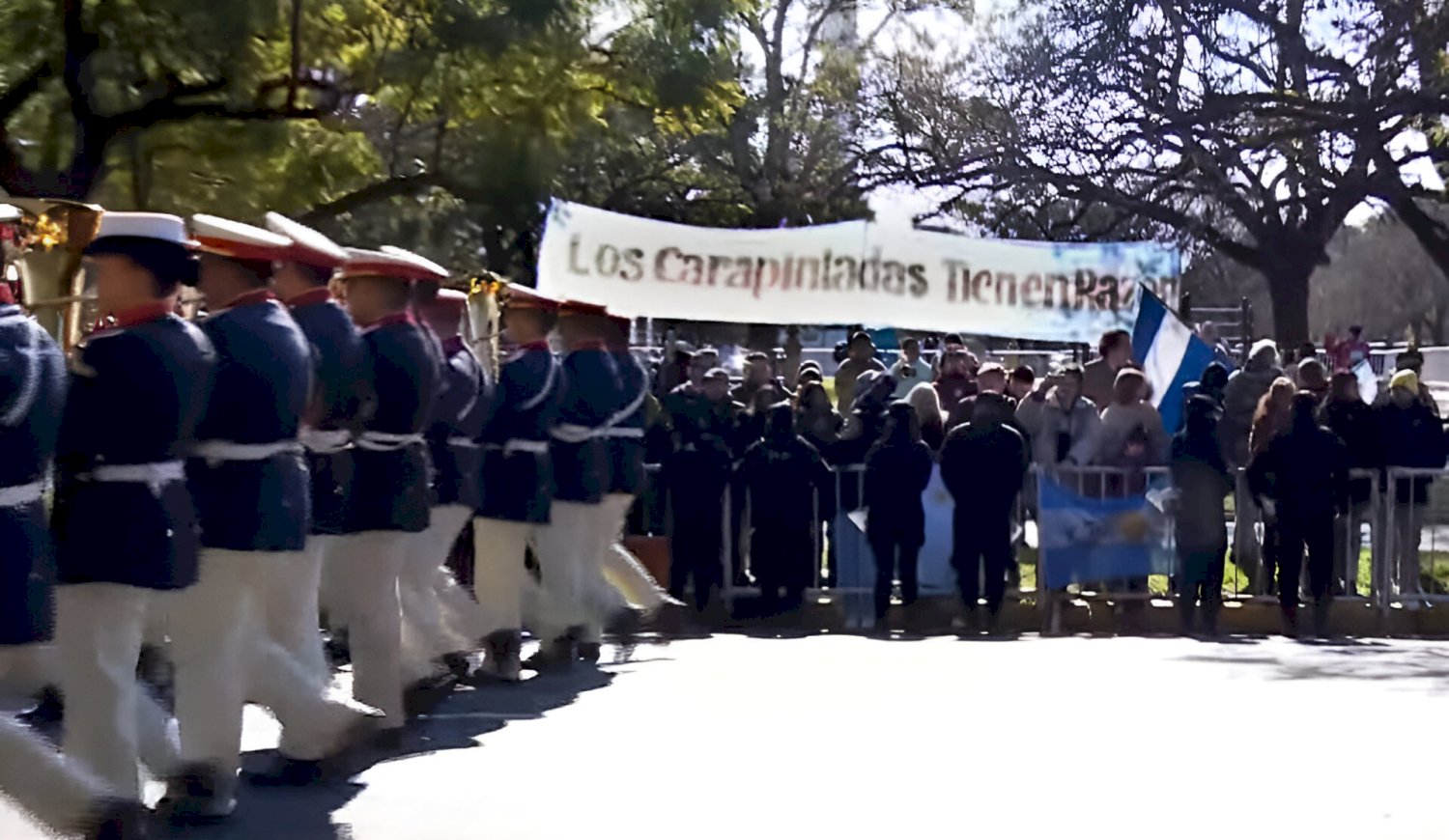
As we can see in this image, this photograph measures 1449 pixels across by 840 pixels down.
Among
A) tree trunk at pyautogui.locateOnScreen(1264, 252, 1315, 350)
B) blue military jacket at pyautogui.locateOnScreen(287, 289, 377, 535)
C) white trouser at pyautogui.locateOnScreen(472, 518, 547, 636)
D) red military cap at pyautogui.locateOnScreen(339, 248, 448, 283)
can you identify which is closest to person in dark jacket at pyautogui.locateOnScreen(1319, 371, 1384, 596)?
white trouser at pyautogui.locateOnScreen(472, 518, 547, 636)

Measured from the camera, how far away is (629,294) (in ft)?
58.4

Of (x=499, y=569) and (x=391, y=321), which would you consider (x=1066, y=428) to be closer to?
(x=499, y=569)

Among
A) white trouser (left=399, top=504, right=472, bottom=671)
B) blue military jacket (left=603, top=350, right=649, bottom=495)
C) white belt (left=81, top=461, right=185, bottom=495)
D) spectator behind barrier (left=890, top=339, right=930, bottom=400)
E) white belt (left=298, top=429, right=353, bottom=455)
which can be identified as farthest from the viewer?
spectator behind barrier (left=890, top=339, right=930, bottom=400)

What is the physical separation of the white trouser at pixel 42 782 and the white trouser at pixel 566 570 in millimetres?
5365

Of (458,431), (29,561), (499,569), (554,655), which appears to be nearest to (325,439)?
(458,431)

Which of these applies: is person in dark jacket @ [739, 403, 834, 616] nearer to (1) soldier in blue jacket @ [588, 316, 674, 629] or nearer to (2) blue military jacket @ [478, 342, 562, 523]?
(1) soldier in blue jacket @ [588, 316, 674, 629]

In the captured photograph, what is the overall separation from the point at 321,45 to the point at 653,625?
8943mm

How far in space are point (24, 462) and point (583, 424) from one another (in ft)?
19.4

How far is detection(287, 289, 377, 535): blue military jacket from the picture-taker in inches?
329

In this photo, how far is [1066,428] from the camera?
1460 centimetres

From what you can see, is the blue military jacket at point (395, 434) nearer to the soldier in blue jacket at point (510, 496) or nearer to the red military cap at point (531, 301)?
the soldier in blue jacket at point (510, 496)

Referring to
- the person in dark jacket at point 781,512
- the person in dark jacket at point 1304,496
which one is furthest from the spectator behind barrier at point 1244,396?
the person in dark jacket at point 781,512

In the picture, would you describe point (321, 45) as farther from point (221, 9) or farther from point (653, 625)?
point (653, 625)

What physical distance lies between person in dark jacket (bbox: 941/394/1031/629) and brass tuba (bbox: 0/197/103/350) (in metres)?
5.94
